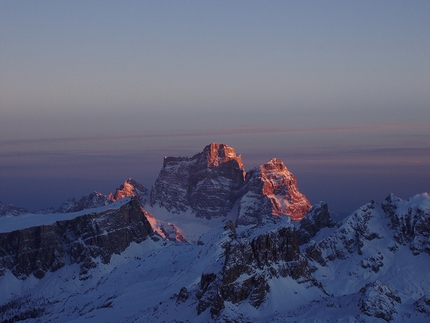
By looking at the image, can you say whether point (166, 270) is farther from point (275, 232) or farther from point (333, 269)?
point (275, 232)

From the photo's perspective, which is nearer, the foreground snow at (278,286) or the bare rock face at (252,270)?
the foreground snow at (278,286)

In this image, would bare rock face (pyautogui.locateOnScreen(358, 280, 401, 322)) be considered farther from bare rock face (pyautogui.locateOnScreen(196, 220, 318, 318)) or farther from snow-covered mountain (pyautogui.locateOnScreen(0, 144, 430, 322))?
bare rock face (pyautogui.locateOnScreen(196, 220, 318, 318))

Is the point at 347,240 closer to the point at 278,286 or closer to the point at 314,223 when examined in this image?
the point at 314,223

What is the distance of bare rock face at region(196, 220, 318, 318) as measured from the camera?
9225 centimetres

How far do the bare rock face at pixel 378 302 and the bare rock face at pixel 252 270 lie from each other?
17891mm

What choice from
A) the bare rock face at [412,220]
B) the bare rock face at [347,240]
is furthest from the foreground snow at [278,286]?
the bare rock face at [412,220]

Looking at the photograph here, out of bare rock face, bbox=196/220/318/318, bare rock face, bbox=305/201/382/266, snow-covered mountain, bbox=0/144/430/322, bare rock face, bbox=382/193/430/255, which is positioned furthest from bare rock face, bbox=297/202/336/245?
bare rock face, bbox=196/220/318/318

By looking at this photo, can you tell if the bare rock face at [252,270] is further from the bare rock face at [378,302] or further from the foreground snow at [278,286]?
the bare rock face at [378,302]

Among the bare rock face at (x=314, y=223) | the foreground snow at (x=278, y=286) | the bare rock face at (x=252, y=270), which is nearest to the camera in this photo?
the foreground snow at (x=278, y=286)

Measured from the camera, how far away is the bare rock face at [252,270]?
92.2 meters

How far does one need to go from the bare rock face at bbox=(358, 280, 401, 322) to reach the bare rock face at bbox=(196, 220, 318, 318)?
1789 cm

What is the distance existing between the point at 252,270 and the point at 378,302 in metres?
21.9

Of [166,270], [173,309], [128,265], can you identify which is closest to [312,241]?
[166,270]

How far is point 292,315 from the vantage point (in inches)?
3533
